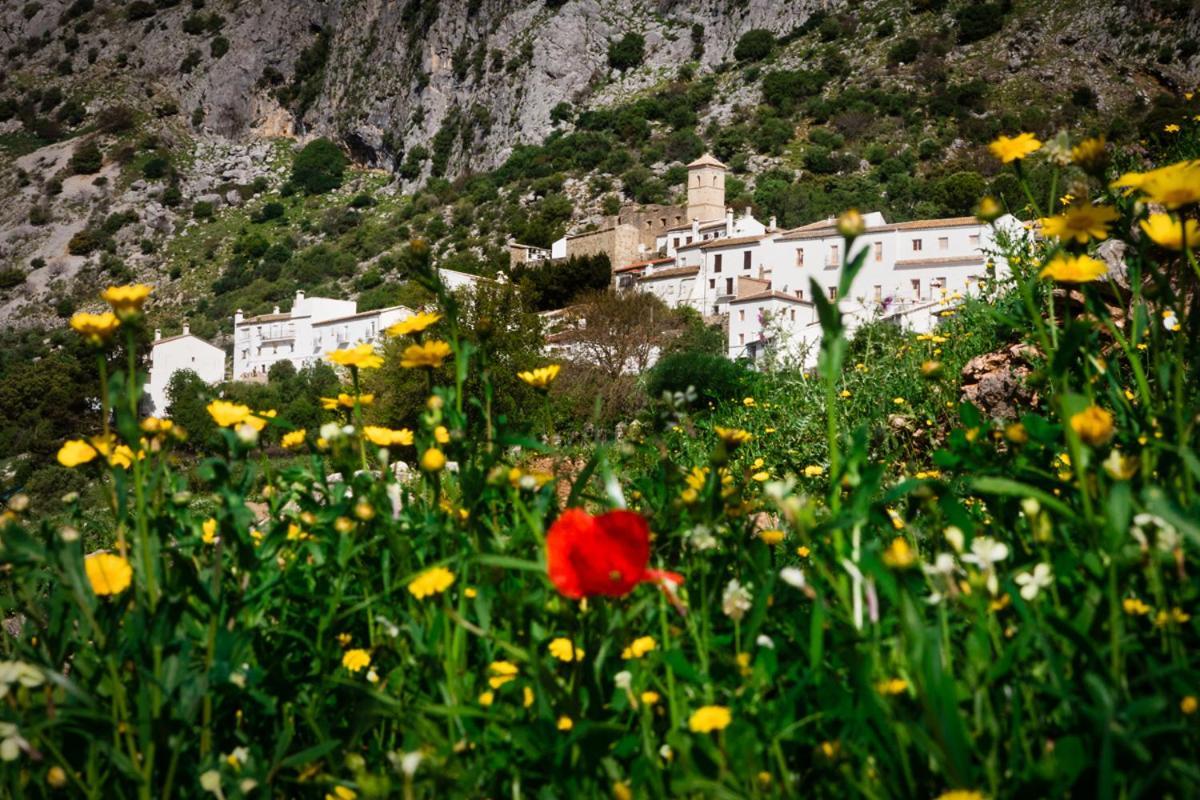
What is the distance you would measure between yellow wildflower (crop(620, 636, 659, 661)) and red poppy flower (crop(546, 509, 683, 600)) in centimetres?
20

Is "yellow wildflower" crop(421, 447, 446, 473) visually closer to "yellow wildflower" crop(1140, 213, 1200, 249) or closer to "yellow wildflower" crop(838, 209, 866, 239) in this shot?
"yellow wildflower" crop(838, 209, 866, 239)

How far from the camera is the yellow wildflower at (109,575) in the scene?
1.30m

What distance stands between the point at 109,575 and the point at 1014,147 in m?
1.65

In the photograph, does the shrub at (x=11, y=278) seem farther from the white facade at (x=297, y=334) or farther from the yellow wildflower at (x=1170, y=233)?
the yellow wildflower at (x=1170, y=233)

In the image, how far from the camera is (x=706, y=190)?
51.8m

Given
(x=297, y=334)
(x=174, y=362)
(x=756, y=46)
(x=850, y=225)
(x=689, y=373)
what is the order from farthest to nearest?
(x=756, y=46)
(x=297, y=334)
(x=174, y=362)
(x=689, y=373)
(x=850, y=225)

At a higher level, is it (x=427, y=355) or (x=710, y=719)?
(x=427, y=355)

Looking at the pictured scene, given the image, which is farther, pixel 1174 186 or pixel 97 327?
pixel 97 327

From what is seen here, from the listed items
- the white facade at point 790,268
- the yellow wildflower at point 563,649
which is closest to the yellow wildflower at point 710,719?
the yellow wildflower at point 563,649

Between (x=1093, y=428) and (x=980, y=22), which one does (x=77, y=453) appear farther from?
(x=980, y=22)

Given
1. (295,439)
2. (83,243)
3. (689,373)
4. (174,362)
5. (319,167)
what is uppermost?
(319,167)

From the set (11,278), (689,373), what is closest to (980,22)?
(689,373)

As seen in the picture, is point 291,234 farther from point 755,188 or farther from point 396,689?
point 396,689

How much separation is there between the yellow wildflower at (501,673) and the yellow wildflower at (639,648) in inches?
6.5
